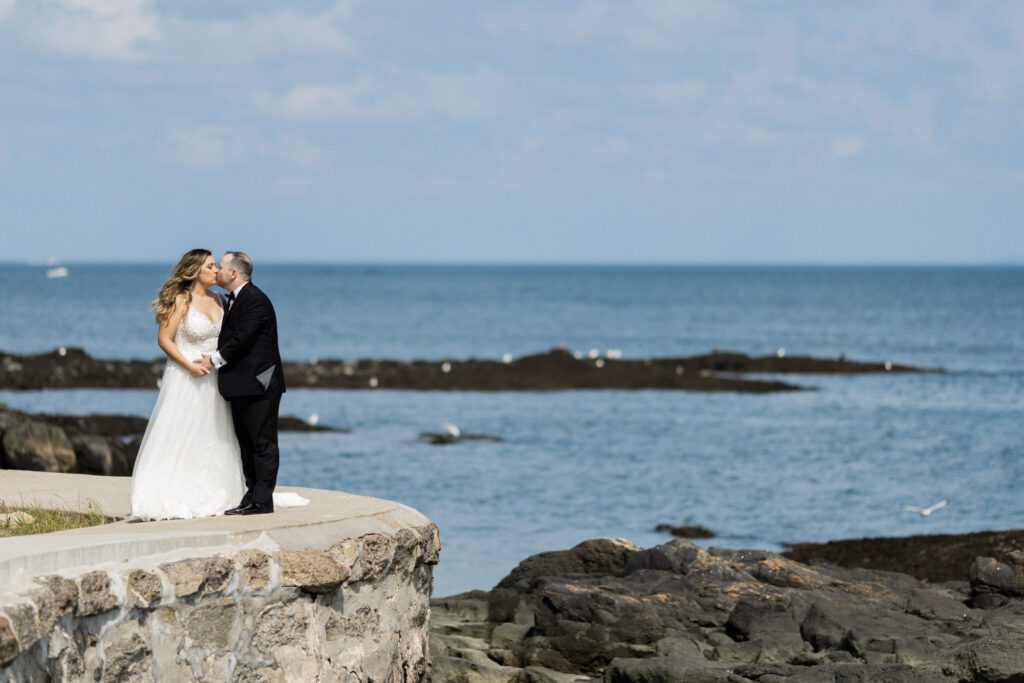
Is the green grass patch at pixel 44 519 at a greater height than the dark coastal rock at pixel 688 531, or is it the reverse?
the green grass patch at pixel 44 519

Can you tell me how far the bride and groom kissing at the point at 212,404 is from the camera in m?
11.3

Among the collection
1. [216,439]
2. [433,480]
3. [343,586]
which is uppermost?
[216,439]

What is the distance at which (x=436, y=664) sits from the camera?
13.3 metres

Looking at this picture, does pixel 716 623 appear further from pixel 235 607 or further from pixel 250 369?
pixel 235 607

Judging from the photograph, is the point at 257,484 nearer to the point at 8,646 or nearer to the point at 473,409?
the point at 8,646

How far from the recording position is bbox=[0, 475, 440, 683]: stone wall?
8547 millimetres

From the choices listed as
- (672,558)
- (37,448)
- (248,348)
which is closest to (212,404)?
(248,348)

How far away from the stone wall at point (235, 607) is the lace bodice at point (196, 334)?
142 cm

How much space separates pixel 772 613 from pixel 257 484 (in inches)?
237

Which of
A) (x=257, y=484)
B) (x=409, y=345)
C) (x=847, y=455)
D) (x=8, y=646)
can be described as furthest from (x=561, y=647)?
(x=409, y=345)

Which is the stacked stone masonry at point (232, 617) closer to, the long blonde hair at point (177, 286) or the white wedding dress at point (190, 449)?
the white wedding dress at point (190, 449)

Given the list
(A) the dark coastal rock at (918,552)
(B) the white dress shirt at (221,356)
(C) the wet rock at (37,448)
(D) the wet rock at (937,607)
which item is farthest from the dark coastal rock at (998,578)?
(C) the wet rock at (37,448)

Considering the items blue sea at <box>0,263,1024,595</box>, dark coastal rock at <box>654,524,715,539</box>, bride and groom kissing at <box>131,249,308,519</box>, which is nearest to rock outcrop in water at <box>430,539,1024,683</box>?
bride and groom kissing at <box>131,249,308,519</box>

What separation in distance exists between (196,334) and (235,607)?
2.59 meters
